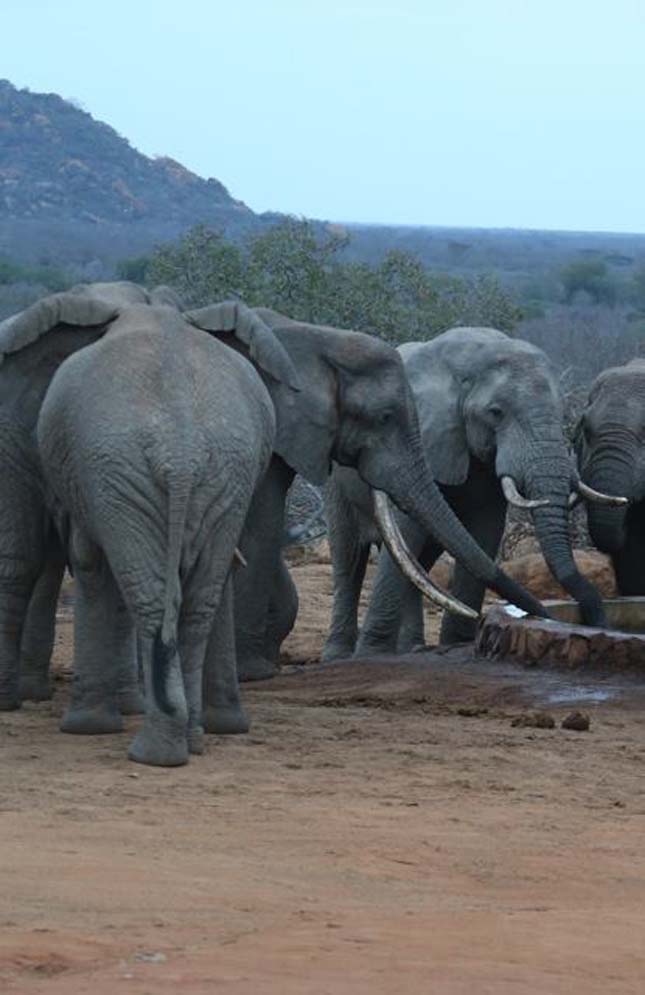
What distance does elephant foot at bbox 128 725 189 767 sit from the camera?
8133mm

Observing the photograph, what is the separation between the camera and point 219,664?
9000mm

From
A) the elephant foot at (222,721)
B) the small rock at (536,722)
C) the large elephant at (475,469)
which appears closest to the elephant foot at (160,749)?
the elephant foot at (222,721)

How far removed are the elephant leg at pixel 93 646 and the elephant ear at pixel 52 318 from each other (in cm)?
79

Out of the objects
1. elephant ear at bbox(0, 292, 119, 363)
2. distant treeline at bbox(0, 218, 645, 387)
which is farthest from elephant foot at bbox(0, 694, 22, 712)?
distant treeline at bbox(0, 218, 645, 387)

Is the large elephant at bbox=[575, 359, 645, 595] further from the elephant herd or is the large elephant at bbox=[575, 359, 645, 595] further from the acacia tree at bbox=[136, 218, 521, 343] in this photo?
the acacia tree at bbox=[136, 218, 521, 343]

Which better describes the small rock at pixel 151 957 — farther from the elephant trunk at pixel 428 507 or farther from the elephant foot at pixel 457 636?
the elephant foot at pixel 457 636

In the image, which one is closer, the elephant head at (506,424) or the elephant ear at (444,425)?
the elephant head at (506,424)

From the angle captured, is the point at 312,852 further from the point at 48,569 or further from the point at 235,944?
the point at 48,569

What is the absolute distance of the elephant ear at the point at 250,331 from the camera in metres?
9.31

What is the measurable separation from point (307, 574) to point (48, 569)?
7317mm

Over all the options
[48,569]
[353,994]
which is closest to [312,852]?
[353,994]

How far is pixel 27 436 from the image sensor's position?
929 cm

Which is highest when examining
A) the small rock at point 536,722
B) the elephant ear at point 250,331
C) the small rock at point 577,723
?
the elephant ear at point 250,331

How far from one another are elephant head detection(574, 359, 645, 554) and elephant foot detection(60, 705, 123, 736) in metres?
3.77
